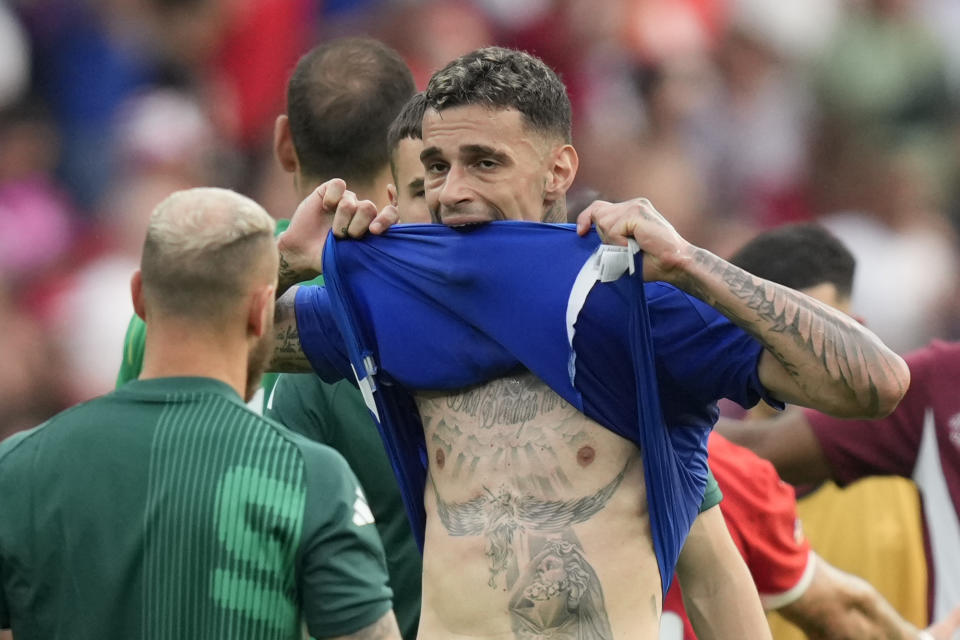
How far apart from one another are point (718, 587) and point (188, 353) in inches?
58.7

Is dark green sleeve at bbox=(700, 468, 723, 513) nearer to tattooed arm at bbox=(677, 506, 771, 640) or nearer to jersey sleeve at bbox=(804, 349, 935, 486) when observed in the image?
tattooed arm at bbox=(677, 506, 771, 640)

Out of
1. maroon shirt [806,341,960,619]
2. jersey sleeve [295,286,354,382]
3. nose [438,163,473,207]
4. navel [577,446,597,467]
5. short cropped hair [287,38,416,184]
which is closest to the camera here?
navel [577,446,597,467]

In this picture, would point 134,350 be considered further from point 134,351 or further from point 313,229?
point 313,229

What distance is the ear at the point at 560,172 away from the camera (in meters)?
3.68

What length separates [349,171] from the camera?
4750mm

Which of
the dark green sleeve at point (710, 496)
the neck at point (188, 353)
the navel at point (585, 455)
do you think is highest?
the neck at point (188, 353)

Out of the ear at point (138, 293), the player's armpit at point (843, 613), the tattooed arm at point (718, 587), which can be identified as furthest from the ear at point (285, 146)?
the player's armpit at point (843, 613)

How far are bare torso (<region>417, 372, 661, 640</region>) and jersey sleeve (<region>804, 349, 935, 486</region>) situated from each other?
1.99 meters

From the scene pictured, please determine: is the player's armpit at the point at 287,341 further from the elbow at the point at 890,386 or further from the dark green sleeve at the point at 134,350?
the elbow at the point at 890,386

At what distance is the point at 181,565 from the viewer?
10.1 feet

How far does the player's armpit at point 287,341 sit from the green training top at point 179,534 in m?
0.70

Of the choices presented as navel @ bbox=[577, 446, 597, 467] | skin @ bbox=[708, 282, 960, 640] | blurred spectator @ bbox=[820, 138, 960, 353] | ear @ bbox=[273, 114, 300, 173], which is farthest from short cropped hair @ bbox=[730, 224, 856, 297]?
blurred spectator @ bbox=[820, 138, 960, 353]

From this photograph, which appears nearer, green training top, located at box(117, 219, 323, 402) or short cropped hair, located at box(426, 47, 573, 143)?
short cropped hair, located at box(426, 47, 573, 143)

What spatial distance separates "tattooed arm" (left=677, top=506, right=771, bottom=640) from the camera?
393 centimetres
